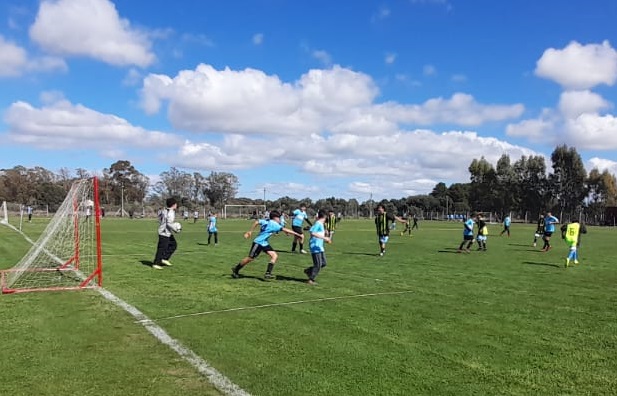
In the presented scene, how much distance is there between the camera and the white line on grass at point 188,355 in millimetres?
5055

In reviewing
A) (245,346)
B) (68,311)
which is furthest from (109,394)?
(68,311)

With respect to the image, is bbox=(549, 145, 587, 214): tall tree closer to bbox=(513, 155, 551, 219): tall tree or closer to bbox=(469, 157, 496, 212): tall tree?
bbox=(513, 155, 551, 219): tall tree

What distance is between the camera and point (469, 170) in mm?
105562

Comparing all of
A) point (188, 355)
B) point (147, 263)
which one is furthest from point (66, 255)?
point (188, 355)

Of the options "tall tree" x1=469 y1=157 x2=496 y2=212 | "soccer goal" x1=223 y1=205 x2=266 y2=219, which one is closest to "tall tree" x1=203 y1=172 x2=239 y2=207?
"soccer goal" x1=223 y1=205 x2=266 y2=219

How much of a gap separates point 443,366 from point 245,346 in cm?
242

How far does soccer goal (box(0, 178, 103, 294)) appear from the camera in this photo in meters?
11.5

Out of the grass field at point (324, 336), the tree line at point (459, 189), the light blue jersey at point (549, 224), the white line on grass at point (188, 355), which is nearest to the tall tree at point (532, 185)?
the tree line at point (459, 189)

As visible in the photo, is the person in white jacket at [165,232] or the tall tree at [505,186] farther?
the tall tree at [505,186]

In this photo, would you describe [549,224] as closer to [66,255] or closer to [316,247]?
[316,247]

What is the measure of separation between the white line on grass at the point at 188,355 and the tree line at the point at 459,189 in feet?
226

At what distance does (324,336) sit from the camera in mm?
7059

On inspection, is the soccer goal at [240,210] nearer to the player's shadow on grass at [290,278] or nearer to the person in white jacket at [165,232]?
the person in white jacket at [165,232]

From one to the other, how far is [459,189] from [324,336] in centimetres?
13859
